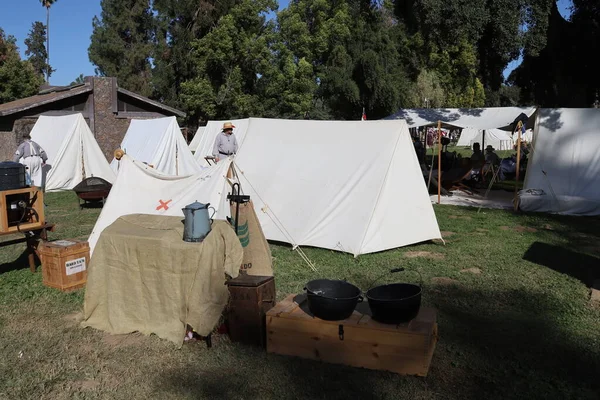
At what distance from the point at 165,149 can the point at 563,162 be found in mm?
10877

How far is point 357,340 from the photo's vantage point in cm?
413

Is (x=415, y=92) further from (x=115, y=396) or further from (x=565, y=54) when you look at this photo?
(x=115, y=396)

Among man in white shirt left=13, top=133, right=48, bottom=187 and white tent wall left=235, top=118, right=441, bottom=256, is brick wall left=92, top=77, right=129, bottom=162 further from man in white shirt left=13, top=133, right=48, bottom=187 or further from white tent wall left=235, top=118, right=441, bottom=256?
white tent wall left=235, top=118, right=441, bottom=256

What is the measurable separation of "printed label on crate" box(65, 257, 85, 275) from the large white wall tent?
9346 millimetres

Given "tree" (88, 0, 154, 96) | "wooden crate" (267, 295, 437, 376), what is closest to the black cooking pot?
"wooden crate" (267, 295, 437, 376)

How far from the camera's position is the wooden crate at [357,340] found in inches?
157

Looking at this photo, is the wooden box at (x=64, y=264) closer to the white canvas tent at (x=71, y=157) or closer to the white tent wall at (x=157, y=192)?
the white tent wall at (x=157, y=192)

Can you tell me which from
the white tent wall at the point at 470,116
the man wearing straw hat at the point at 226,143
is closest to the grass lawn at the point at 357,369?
the man wearing straw hat at the point at 226,143

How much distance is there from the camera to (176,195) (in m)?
6.91

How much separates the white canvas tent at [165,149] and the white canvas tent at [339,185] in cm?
779

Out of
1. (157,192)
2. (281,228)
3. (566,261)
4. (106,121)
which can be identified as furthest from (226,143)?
(106,121)

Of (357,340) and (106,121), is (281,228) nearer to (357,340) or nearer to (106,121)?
(357,340)

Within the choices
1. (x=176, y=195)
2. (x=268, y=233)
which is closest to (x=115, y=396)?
(x=176, y=195)

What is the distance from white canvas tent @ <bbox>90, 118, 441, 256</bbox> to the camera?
785 cm
